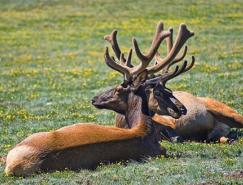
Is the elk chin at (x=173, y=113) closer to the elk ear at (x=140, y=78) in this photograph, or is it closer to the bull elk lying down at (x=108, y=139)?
the bull elk lying down at (x=108, y=139)

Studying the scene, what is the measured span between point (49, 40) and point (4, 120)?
2246 cm

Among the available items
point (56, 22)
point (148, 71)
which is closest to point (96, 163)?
point (148, 71)

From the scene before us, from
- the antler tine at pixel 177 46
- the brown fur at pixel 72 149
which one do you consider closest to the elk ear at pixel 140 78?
the antler tine at pixel 177 46

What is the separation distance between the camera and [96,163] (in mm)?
11000

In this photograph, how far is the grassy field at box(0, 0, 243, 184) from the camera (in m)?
10.7

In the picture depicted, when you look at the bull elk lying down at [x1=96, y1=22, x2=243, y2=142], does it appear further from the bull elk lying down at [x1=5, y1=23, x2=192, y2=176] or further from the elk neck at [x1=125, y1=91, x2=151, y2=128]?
the elk neck at [x1=125, y1=91, x2=151, y2=128]

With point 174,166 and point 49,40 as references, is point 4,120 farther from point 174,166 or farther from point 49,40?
point 49,40

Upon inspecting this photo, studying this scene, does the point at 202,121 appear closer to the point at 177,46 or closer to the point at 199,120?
the point at 199,120

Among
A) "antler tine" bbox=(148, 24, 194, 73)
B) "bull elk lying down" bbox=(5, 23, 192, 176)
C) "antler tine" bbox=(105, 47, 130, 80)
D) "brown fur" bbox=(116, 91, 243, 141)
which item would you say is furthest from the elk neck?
"brown fur" bbox=(116, 91, 243, 141)

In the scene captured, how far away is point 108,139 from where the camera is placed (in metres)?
10.9

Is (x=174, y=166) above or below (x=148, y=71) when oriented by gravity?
below

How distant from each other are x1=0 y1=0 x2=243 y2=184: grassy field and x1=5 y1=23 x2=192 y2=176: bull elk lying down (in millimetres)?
183

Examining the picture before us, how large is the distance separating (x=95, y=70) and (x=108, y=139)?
16.5 m

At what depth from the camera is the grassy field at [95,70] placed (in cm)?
1072
